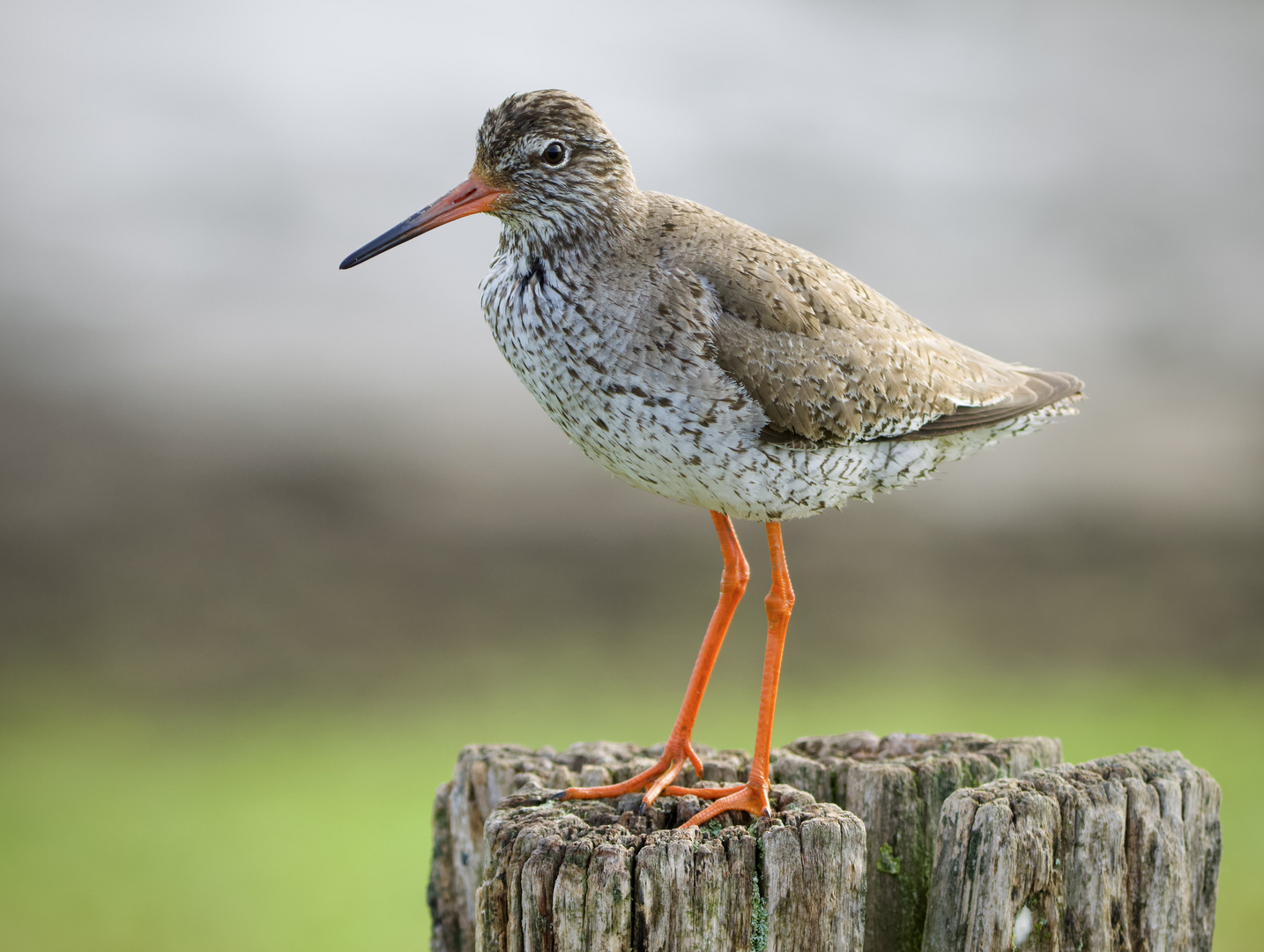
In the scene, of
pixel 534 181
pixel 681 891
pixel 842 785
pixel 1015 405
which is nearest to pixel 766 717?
pixel 842 785

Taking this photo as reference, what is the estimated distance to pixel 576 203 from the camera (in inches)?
170

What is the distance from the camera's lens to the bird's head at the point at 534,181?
4.31 metres

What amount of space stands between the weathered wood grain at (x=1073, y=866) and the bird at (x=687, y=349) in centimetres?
74

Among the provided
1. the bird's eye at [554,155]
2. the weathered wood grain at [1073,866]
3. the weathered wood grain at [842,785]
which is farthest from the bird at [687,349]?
the weathered wood grain at [1073,866]

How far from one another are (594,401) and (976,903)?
7.45 ft

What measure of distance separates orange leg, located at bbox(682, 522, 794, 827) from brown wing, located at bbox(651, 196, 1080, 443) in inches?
26.1

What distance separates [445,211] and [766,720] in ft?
8.43

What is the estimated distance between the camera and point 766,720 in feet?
14.3

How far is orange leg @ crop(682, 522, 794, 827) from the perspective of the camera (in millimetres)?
3945

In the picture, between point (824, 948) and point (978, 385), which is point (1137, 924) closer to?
point (824, 948)

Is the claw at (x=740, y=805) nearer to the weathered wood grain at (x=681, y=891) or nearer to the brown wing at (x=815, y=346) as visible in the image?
the weathered wood grain at (x=681, y=891)

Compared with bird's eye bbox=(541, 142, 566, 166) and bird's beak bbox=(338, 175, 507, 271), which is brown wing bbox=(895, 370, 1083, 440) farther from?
bird's beak bbox=(338, 175, 507, 271)

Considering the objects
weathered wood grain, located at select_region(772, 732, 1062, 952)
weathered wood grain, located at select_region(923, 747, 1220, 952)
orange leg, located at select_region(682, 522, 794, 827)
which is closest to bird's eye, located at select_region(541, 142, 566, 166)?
orange leg, located at select_region(682, 522, 794, 827)

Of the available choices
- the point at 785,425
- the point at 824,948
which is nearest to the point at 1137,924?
the point at 824,948
